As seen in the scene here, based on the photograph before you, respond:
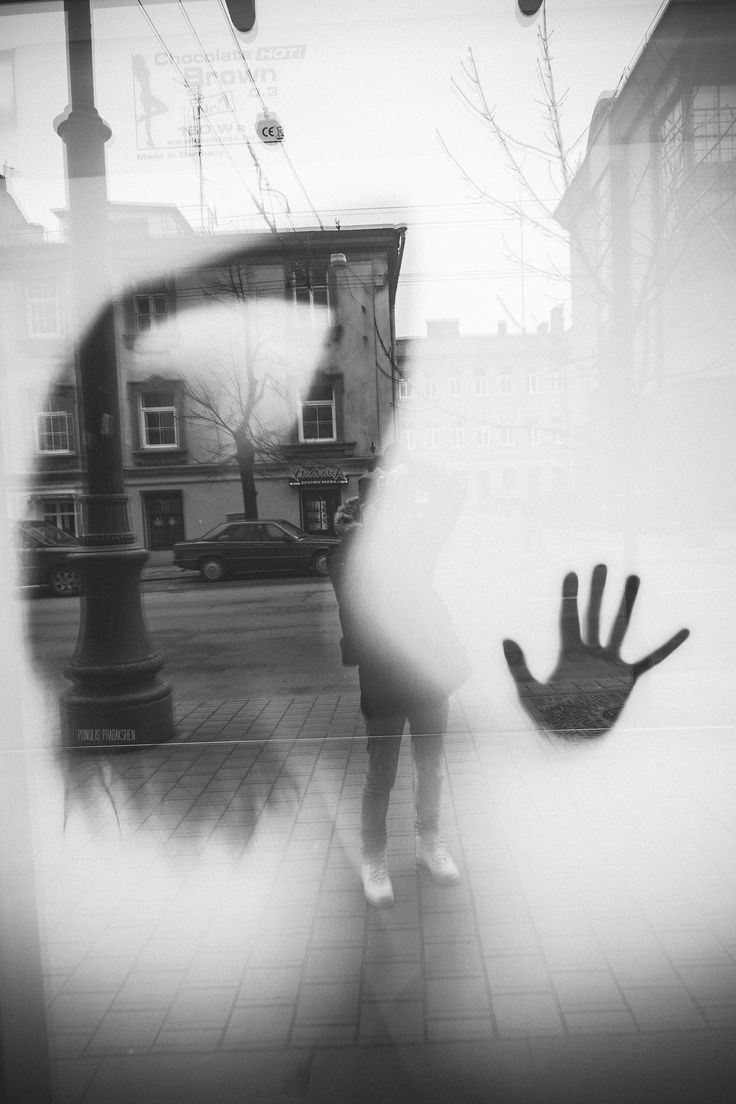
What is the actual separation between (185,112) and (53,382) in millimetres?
1685

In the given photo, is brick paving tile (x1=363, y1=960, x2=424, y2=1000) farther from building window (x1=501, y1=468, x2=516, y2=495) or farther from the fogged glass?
building window (x1=501, y1=468, x2=516, y2=495)

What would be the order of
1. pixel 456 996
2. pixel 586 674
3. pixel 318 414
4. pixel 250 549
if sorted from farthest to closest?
pixel 586 674 < pixel 250 549 < pixel 318 414 < pixel 456 996

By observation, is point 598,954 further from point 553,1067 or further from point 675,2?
point 675,2

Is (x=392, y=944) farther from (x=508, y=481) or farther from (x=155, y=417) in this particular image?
(x=155, y=417)

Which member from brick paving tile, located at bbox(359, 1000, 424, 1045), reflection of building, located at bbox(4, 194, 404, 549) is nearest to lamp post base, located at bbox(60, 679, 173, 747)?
reflection of building, located at bbox(4, 194, 404, 549)

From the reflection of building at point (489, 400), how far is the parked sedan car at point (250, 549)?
0.90 m

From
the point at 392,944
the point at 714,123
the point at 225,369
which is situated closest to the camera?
the point at 392,944

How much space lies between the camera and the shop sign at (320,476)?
3.67 meters

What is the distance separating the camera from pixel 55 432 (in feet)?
12.5

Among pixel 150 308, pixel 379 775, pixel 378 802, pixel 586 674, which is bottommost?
pixel 586 674

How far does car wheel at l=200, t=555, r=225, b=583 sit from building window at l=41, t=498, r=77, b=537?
0.83 metres

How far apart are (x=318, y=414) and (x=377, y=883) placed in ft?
7.41

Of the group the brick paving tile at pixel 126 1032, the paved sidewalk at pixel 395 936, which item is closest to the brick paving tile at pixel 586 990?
the paved sidewalk at pixel 395 936

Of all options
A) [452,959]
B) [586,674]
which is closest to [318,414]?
[452,959]
